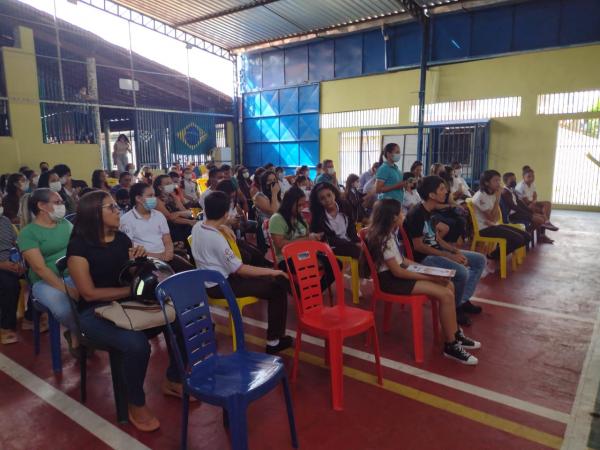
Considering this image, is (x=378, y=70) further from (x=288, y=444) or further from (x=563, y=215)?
(x=288, y=444)

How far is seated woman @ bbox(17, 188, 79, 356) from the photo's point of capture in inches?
114

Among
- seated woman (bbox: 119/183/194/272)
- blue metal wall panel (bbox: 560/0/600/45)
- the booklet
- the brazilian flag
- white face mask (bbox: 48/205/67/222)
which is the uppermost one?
blue metal wall panel (bbox: 560/0/600/45)

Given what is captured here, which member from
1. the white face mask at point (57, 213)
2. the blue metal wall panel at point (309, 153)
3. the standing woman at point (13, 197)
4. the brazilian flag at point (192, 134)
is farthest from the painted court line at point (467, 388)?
the brazilian flag at point (192, 134)

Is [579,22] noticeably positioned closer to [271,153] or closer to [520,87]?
[520,87]

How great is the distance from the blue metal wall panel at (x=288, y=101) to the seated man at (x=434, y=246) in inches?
484

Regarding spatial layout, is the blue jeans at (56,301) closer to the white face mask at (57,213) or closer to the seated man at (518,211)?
the white face mask at (57,213)

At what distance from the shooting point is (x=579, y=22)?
1016 cm

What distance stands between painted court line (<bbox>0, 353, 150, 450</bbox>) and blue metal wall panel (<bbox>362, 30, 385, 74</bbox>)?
12.6 m

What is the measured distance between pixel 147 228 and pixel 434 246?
2496 millimetres

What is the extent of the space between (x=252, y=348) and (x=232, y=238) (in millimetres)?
872

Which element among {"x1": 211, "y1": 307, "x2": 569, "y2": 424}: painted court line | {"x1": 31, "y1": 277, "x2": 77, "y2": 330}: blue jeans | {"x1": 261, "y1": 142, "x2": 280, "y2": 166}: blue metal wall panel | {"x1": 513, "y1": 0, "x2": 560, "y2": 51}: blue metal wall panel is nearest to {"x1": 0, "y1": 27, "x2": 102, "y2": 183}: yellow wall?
{"x1": 261, "y1": 142, "x2": 280, "y2": 166}: blue metal wall panel

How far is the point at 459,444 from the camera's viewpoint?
7.37 ft

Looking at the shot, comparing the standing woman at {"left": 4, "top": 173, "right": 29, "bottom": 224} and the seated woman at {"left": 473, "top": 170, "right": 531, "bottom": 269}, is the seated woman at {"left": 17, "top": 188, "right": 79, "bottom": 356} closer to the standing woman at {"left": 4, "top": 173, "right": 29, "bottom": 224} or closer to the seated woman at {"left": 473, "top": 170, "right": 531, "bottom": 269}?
the standing woman at {"left": 4, "top": 173, "right": 29, "bottom": 224}

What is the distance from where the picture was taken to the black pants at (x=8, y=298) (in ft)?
11.4
